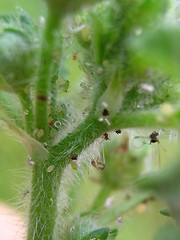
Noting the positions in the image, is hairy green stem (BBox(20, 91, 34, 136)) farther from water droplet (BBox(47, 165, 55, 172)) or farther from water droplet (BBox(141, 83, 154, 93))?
water droplet (BBox(141, 83, 154, 93))

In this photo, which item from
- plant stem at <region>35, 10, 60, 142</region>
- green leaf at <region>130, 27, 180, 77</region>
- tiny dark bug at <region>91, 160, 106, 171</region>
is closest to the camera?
green leaf at <region>130, 27, 180, 77</region>

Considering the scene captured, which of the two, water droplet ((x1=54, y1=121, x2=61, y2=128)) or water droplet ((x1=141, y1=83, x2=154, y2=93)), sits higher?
water droplet ((x1=141, y1=83, x2=154, y2=93))

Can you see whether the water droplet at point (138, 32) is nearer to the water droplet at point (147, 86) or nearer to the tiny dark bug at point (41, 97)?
the water droplet at point (147, 86)

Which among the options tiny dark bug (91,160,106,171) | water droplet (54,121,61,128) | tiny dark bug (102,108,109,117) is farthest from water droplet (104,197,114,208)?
tiny dark bug (102,108,109,117)

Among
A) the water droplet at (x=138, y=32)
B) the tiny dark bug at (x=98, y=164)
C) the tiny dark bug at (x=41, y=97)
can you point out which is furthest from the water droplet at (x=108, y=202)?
the water droplet at (x=138, y=32)

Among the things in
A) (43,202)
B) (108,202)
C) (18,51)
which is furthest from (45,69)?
(108,202)

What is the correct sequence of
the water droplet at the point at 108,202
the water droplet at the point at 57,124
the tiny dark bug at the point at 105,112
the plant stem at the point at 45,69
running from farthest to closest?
the water droplet at the point at 108,202 < the water droplet at the point at 57,124 < the tiny dark bug at the point at 105,112 < the plant stem at the point at 45,69

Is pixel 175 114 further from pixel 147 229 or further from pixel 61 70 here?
pixel 147 229
